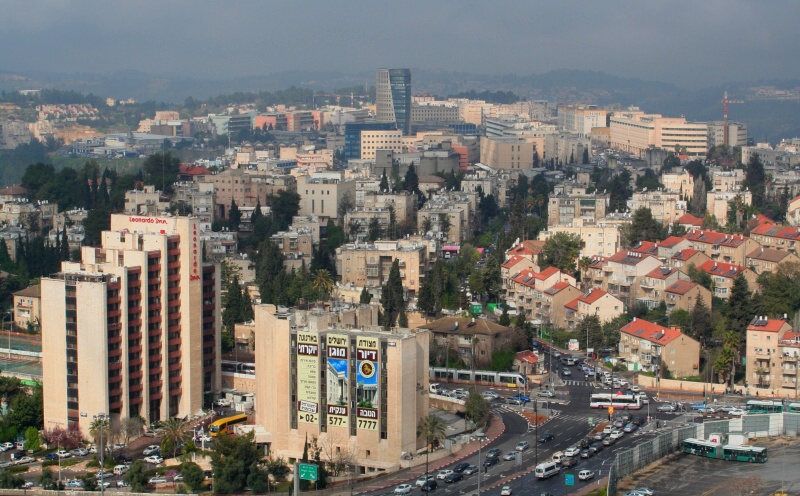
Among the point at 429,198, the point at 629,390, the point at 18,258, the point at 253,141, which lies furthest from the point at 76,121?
the point at 629,390

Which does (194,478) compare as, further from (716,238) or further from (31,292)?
(716,238)

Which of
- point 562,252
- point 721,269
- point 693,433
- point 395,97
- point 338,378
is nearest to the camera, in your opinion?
point 338,378

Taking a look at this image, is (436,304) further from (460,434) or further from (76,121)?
(76,121)

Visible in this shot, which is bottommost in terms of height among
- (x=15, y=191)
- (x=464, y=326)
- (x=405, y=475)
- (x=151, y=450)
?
(x=151, y=450)

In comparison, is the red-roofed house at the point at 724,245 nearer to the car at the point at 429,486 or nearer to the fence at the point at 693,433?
the fence at the point at 693,433

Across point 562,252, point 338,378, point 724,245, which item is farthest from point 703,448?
point 724,245

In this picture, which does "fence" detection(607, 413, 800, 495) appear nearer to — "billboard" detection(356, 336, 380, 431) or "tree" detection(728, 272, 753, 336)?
"billboard" detection(356, 336, 380, 431)

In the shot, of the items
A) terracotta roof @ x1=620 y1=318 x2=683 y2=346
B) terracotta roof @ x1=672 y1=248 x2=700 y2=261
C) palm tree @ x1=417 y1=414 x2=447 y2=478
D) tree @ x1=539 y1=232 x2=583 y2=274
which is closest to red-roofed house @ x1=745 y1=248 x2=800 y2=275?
terracotta roof @ x1=672 y1=248 x2=700 y2=261
